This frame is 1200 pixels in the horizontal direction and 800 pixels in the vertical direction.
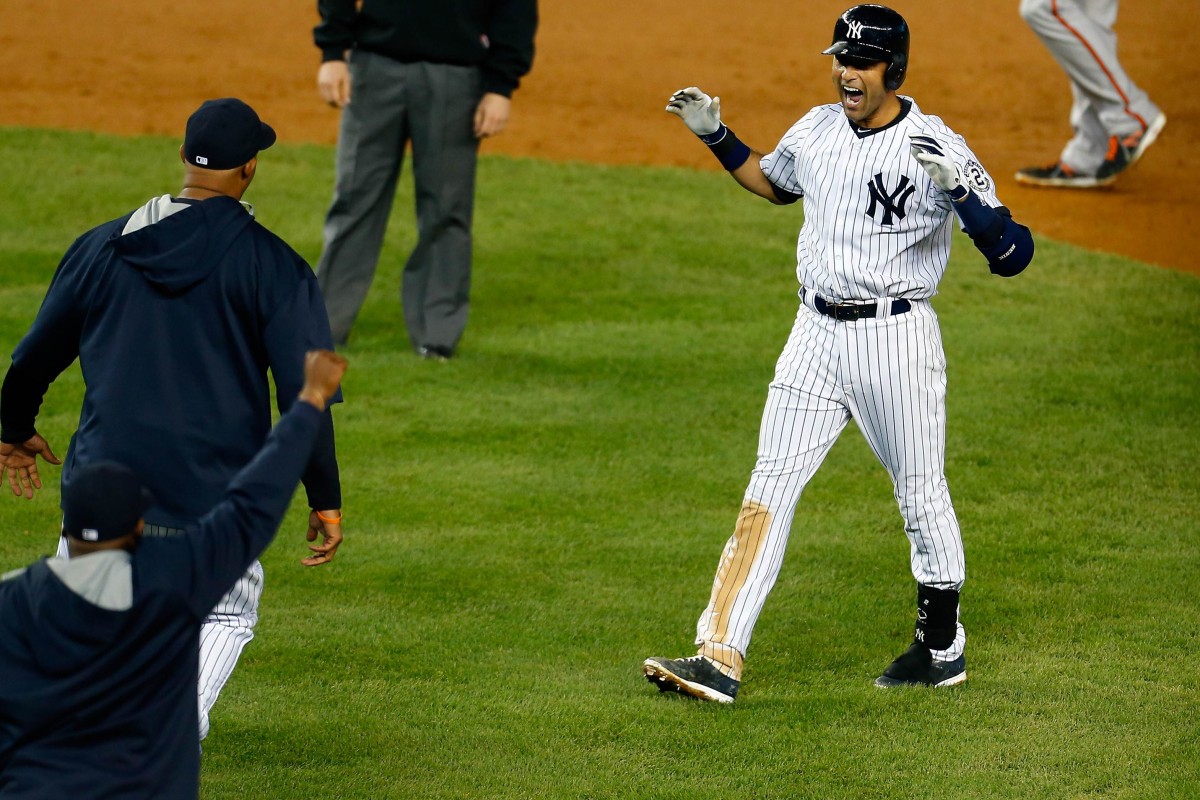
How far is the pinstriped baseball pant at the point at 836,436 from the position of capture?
4.91m

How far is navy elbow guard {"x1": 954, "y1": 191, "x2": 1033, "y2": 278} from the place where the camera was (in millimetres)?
4598

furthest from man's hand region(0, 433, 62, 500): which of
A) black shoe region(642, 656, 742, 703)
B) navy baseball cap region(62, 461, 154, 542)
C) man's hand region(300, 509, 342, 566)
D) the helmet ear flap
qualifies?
the helmet ear flap

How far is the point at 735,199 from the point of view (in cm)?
1230

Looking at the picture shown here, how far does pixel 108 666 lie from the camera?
3113 millimetres

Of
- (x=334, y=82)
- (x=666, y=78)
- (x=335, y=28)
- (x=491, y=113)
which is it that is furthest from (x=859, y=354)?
(x=666, y=78)

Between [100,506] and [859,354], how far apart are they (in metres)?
2.50

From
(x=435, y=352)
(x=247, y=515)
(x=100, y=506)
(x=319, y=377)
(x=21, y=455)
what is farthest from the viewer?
(x=435, y=352)

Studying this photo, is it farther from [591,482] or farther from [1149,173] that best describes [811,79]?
[591,482]

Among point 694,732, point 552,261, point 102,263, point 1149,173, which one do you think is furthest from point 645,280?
point 102,263

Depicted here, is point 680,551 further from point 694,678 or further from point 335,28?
point 335,28

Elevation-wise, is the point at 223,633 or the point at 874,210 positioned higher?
the point at 874,210

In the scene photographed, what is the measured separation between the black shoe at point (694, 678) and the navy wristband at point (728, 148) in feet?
4.92

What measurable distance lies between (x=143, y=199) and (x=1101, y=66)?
661cm

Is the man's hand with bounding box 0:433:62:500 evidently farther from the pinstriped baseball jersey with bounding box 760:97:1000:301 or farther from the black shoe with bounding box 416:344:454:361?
the black shoe with bounding box 416:344:454:361
